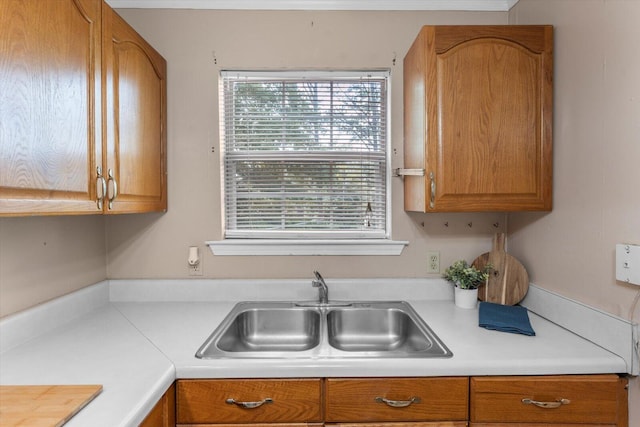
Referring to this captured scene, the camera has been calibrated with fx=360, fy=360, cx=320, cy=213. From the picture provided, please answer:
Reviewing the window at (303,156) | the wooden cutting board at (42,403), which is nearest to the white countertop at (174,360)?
the wooden cutting board at (42,403)

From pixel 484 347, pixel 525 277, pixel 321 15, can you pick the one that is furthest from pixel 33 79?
pixel 525 277

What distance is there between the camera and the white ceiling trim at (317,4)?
1826mm

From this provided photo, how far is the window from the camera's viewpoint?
1.91 meters

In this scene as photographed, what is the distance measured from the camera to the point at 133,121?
149 cm

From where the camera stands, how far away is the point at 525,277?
5.54 ft

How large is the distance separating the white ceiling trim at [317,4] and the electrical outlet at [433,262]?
4.18 ft

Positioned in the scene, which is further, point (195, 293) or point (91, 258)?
point (195, 293)

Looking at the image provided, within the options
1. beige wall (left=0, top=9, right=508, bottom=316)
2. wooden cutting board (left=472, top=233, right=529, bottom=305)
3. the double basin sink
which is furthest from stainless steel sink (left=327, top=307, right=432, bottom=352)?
wooden cutting board (left=472, top=233, right=529, bottom=305)

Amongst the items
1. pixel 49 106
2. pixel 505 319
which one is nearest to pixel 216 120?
pixel 49 106

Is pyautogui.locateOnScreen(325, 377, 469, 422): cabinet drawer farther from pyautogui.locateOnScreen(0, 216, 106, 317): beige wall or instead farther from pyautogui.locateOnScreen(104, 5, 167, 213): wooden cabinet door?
pyautogui.locateOnScreen(0, 216, 106, 317): beige wall

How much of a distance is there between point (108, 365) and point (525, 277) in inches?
67.9

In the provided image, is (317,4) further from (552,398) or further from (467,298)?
(552,398)

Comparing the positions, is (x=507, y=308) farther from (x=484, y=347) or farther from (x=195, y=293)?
(x=195, y=293)

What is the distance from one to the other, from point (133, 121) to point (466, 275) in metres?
1.64
